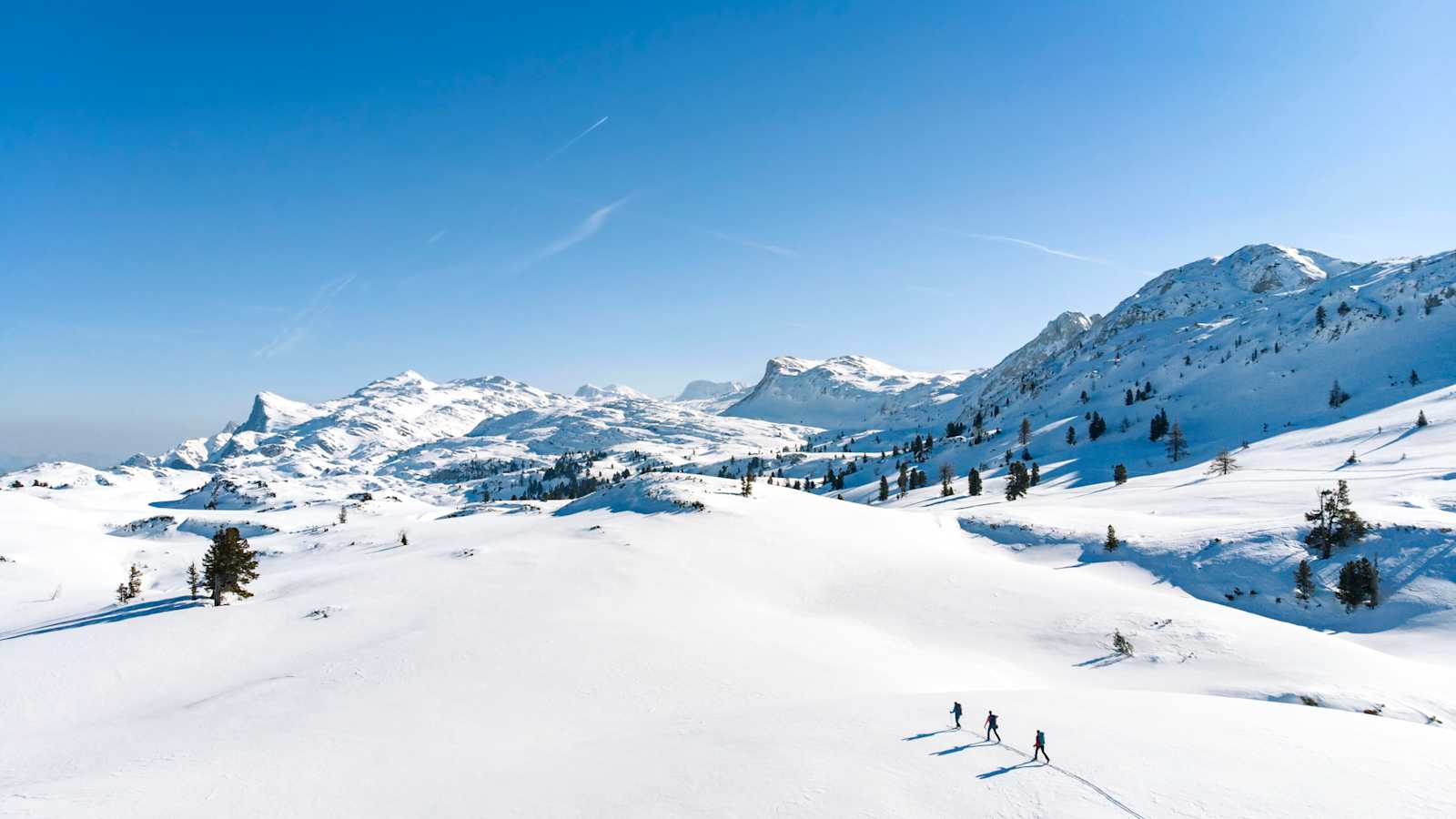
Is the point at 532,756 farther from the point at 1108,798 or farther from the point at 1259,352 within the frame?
the point at 1259,352

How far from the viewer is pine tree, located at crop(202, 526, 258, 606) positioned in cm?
4991

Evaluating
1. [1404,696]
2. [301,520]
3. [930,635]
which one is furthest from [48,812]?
[301,520]

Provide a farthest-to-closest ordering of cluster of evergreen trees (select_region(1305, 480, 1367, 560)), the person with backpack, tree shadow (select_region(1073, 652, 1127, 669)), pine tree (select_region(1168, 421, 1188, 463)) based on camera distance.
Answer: pine tree (select_region(1168, 421, 1188, 463)) → cluster of evergreen trees (select_region(1305, 480, 1367, 560)) → tree shadow (select_region(1073, 652, 1127, 669)) → the person with backpack

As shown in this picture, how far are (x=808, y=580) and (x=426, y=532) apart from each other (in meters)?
60.3

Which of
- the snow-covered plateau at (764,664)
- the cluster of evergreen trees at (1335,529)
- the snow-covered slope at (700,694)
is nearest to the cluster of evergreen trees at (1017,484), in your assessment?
the snow-covered plateau at (764,664)

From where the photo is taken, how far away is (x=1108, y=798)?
17859mm

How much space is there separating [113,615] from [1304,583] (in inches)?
3896

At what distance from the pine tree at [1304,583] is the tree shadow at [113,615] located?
303ft

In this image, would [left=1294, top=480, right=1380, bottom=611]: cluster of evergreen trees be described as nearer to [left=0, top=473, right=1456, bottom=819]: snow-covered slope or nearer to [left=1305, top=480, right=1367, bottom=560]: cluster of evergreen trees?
[left=1305, top=480, right=1367, bottom=560]: cluster of evergreen trees

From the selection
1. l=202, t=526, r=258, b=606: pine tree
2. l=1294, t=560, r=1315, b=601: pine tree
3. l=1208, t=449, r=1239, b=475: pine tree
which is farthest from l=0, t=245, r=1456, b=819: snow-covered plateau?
l=1208, t=449, r=1239, b=475: pine tree

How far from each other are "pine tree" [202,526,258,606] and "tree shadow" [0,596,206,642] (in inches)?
79.7

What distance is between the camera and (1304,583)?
48.9 metres

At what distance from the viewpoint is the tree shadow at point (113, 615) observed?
1813 inches

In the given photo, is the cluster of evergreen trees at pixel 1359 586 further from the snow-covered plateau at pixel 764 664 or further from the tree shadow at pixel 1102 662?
the tree shadow at pixel 1102 662
